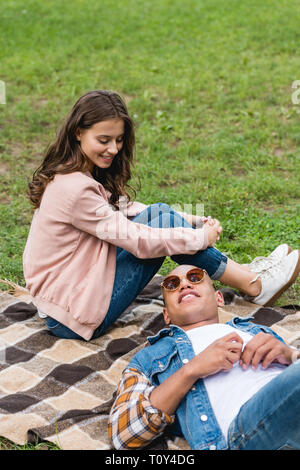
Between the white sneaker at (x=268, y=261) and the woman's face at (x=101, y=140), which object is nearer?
the woman's face at (x=101, y=140)

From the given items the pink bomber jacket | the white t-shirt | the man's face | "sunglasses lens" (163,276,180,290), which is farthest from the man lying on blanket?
the pink bomber jacket

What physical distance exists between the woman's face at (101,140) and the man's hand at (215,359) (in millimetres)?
1502

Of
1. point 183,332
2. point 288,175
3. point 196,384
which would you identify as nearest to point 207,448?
point 196,384

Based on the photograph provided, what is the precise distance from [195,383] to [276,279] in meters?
1.68

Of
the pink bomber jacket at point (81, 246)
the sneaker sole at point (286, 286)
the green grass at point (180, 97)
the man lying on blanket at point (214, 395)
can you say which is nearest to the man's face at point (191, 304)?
the man lying on blanket at point (214, 395)

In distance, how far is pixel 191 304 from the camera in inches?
124

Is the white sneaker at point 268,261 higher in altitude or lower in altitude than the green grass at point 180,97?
lower

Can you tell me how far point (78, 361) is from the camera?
363cm

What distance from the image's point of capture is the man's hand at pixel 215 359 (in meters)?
2.62

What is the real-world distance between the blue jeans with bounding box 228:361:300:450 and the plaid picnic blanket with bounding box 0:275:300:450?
417 millimetres

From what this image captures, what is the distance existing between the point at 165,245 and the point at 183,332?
67cm

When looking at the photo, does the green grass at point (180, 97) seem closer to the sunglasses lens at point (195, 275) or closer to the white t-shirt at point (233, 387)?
the sunglasses lens at point (195, 275)

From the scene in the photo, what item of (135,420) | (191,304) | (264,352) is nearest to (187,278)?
(191,304)
